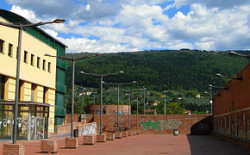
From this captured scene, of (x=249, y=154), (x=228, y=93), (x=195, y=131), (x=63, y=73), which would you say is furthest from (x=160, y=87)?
(x=249, y=154)

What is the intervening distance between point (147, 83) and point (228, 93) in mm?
131636

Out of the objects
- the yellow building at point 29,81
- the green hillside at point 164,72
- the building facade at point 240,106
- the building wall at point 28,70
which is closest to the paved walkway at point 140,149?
the building facade at point 240,106

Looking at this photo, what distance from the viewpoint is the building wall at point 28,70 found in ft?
119

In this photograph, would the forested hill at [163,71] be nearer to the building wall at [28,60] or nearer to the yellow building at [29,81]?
the yellow building at [29,81]

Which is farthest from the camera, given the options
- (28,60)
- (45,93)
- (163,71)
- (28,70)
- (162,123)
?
(163,71)

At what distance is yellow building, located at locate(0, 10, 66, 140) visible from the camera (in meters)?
33.0

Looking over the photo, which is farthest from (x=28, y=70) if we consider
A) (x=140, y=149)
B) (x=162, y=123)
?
(x=162, y=123)

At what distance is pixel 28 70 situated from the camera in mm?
41688

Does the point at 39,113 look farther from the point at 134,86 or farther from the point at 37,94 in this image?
the point at 134,86

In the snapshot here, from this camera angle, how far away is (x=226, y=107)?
45250mm

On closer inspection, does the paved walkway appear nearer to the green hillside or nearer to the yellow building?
the yellow building

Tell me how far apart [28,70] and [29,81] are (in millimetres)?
1225

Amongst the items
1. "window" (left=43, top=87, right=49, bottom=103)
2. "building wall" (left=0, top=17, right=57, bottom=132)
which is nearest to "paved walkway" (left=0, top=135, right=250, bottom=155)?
"building wall" (left=0, top=17, right=57, bottom=132)

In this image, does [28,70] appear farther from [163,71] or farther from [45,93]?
[163,71]
